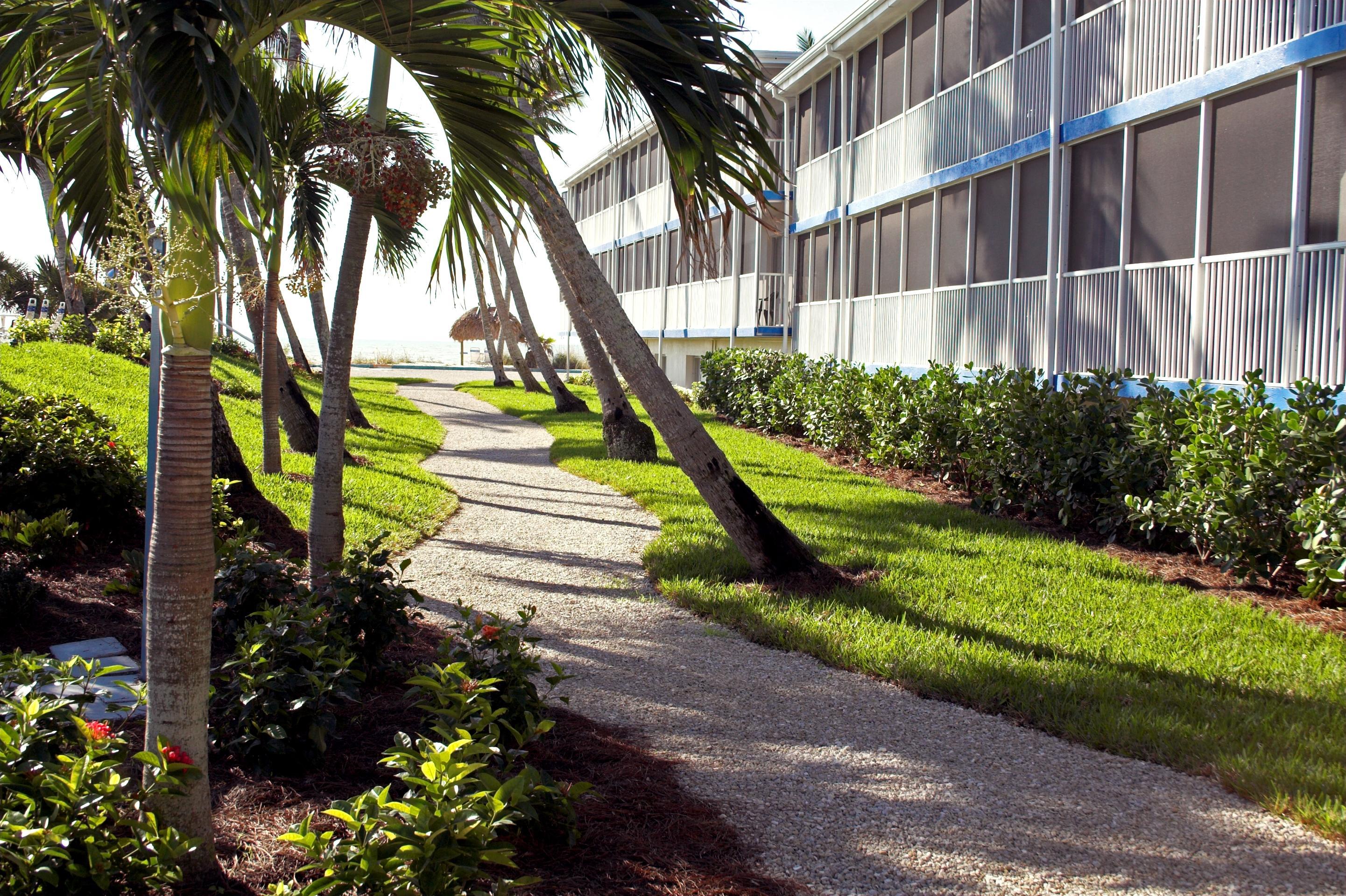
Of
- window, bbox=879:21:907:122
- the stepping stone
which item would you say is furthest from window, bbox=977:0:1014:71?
the stepping stone

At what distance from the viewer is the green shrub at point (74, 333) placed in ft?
65.4

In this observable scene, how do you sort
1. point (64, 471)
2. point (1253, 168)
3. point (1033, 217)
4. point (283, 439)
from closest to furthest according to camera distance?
point (64, 471)
point (1253, 168)
point (1033, 217)
point (283, 439)

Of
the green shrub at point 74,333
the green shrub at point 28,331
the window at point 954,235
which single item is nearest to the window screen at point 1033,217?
the window at point 954,235

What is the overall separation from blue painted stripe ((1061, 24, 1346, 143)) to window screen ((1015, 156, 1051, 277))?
918 millimetres

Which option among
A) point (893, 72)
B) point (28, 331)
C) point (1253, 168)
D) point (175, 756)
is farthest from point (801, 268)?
point (175, 756)

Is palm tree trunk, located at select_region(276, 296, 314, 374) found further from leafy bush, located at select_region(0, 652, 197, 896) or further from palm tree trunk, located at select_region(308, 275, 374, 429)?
leafy bush, located at select_region(0, 652, 197, 896)

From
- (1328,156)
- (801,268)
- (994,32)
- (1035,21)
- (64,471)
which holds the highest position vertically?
(994,32)

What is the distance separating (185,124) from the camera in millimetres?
2512

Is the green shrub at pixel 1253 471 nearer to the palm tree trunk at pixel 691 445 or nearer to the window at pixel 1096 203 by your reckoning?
the palm tree trunk at pixel 691 445

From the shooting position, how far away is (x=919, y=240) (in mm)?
15180

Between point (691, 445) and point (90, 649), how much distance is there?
3.86 meters

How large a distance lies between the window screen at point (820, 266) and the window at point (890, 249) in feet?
7.19

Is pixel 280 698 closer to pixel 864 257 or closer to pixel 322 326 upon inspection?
pixel 322 326

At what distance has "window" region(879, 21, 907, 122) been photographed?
619 inches
